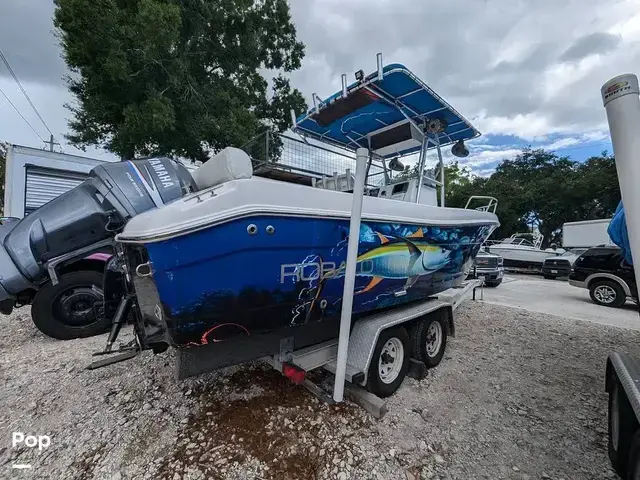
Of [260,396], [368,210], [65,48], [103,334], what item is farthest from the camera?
[65,48]

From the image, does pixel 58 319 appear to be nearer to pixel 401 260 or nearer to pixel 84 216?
pixel 84 216

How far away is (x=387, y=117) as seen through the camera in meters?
3.76

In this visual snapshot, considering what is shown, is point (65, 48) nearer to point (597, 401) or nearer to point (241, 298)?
point (241, 298)

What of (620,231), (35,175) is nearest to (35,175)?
(35,175)

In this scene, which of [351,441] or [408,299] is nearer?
[351,441]

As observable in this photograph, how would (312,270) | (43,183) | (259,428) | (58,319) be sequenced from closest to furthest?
(312,270) → (259,428) → (58,319) → (43,183)

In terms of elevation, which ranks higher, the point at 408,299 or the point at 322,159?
the point at 322,159

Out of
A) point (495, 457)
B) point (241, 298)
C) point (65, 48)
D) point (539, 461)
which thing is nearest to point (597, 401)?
point (539, 461)

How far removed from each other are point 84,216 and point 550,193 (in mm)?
28385

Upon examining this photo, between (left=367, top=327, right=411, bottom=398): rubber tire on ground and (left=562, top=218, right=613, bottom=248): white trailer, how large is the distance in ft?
46.3

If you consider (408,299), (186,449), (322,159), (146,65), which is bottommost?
(186,449)

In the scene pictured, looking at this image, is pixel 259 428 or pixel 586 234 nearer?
pixel 259 428

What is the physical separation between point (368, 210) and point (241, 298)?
1.06 metres

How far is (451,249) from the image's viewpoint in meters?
3.06
